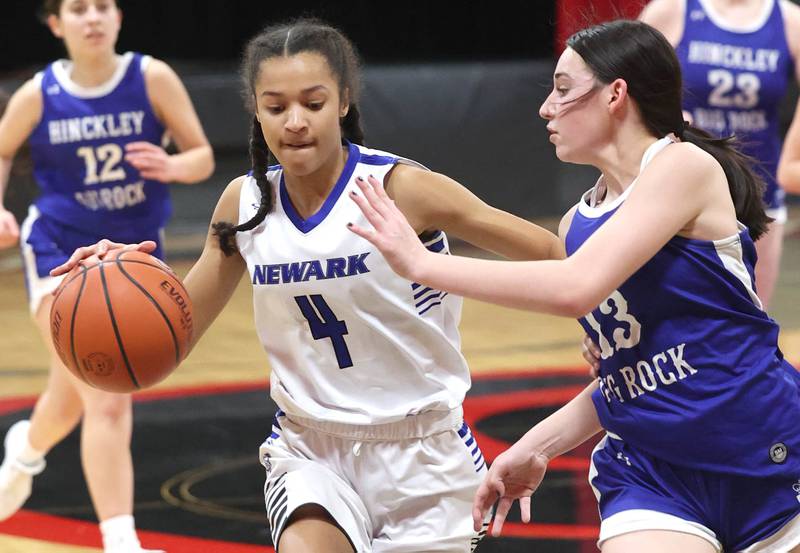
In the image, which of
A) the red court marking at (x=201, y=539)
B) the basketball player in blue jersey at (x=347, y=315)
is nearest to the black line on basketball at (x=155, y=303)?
the basketball player in blue jersey at (x=347, y=315)

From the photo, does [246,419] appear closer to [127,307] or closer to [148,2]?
[127,307]

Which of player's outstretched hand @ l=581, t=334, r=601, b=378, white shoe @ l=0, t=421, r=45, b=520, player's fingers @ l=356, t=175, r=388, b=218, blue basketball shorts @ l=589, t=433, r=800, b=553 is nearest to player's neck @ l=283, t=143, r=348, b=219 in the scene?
player's fingers @ l=356, t=175, r=388, b=218

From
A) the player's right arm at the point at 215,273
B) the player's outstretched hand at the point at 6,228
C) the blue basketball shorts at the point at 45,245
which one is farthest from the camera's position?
the blue basketball shorts at the point at 45,245

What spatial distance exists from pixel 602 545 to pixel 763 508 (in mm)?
334

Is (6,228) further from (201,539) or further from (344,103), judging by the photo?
(344,103)

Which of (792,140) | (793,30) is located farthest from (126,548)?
(793,30)

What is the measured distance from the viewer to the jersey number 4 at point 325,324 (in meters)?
3.27

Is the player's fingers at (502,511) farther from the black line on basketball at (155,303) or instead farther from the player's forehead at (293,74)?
the player's forehead at (293,74)

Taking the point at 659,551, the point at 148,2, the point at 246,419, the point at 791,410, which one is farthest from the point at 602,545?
the point at 148,2

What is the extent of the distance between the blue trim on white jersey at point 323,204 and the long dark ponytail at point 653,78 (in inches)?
26.8

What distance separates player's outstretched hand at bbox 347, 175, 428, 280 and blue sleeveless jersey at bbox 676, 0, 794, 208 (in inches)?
135

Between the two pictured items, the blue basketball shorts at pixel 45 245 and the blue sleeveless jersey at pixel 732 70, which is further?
the blue sleeveless jersey at pixel 732 70

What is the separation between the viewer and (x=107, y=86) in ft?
17.8

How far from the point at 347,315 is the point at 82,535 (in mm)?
2261
